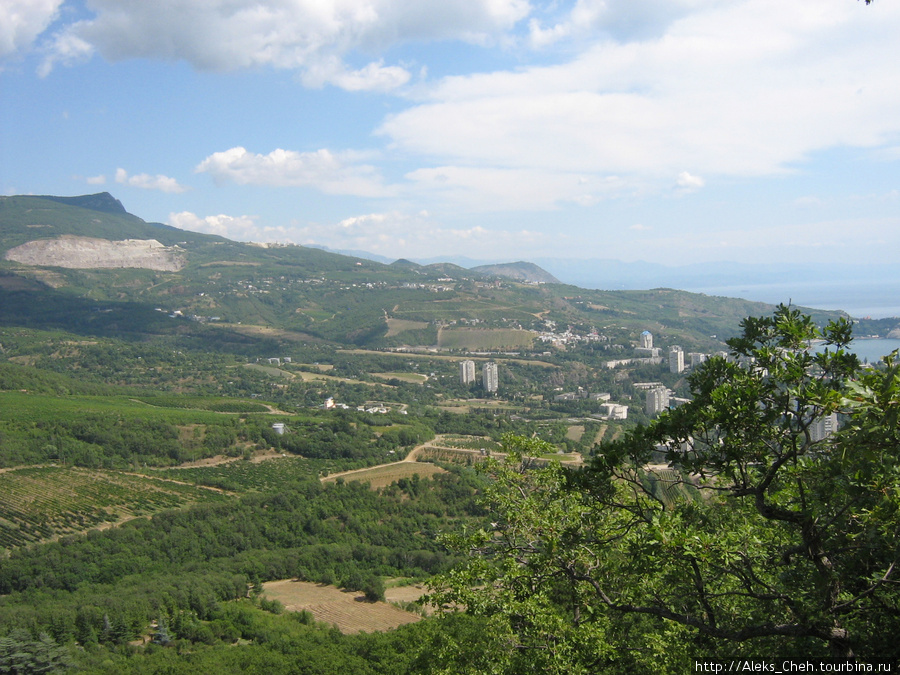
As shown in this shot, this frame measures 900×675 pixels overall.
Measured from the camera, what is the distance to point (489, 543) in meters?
6.76

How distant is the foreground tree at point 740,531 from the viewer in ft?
14.9

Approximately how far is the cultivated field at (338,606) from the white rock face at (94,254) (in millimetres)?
122125

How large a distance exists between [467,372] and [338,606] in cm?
5377

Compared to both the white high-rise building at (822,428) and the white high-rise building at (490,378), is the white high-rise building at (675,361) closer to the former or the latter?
the white high-rise building at (490,378)

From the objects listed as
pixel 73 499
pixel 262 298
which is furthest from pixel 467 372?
pixel 262 298

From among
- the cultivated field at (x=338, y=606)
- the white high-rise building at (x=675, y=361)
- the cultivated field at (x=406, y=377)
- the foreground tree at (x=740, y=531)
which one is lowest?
the cultivated field at (x=338, y=606)

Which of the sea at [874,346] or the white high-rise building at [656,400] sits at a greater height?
the sea at [874,346]

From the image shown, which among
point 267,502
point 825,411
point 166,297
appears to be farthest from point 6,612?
point 166,297

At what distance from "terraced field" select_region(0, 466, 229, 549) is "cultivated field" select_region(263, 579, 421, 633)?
383 inches

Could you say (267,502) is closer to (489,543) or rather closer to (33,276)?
(489,543)

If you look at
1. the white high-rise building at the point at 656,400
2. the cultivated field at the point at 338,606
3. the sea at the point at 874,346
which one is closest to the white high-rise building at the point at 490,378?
the white high-rise building at the point at 656,400

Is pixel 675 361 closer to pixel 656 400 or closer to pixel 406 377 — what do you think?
pixel 656 400

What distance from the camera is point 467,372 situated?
78.8 m

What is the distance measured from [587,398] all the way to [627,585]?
63472 millimetres
